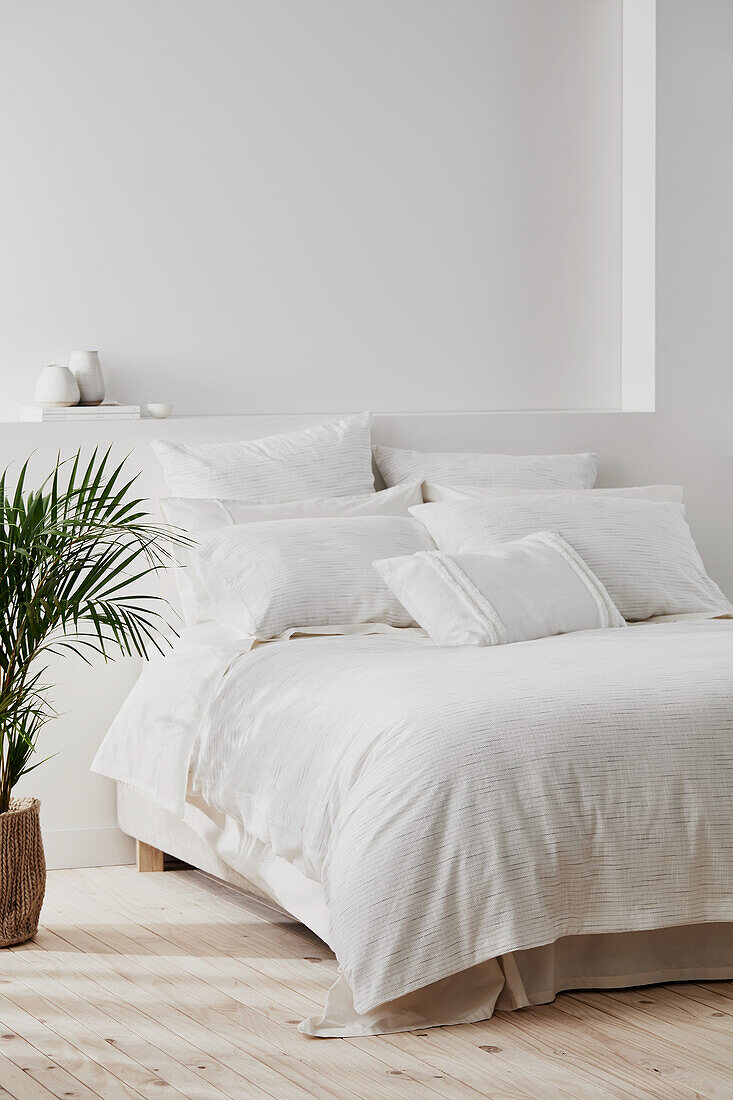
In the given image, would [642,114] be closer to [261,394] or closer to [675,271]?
[675,271]

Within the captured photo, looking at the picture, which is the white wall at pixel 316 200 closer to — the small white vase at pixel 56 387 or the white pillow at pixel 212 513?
the small white vase at pixel 56 387

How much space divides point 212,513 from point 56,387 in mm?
632

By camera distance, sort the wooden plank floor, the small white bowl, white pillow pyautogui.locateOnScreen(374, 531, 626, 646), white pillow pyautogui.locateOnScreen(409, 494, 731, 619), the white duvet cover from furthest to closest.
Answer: the small white bowl, white pillow pyautogui.locateOnScreen(409, 494, 731, 619), white pillow pyautogui.locateOnScreen(374, 531, 626, 646), the white duvet cover, the wooden plank floor

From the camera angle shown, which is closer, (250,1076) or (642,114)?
(250,1076)

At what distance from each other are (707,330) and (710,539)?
730mm

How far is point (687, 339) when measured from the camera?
4.94 m

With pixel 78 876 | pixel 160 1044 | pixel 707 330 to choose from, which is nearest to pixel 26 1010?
pixel 160 1044

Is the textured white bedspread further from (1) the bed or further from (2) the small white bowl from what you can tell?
(2) the small white bowl

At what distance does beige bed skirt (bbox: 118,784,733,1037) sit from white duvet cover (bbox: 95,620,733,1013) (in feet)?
0.39

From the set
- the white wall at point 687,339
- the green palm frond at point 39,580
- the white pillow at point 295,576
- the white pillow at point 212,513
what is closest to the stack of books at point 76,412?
the white pillow at point 212,513

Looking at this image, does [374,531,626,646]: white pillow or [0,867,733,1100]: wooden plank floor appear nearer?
[0,867,733,1100]: wooden plank floor

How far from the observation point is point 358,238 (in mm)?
4773

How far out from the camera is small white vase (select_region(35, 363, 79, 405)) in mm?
4188

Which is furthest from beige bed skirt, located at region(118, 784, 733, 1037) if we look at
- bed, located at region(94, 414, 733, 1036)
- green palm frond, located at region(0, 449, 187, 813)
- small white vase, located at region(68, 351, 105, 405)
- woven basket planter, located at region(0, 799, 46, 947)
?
small white vase, located at region(68, 351, 105, 405)
